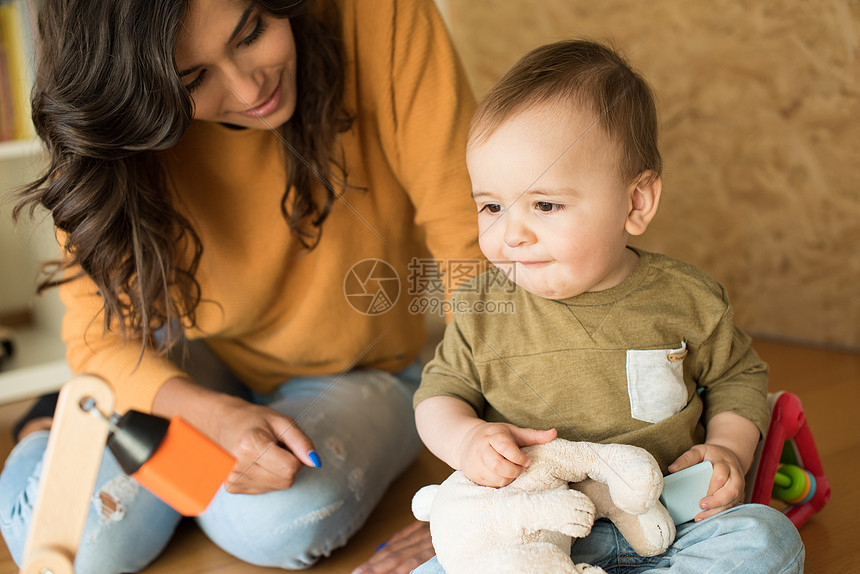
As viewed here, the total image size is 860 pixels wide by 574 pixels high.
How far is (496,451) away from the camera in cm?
71

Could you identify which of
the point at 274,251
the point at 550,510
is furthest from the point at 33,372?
the point at 550,510

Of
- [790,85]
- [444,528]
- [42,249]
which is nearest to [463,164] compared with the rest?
[444,528]

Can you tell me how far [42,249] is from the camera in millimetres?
1745

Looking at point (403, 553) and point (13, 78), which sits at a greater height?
point (13, 78)

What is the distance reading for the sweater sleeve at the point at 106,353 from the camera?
1.00m

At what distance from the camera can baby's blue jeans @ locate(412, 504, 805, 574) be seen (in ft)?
2.24

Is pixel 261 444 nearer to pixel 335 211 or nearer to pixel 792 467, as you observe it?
pixel 335 211

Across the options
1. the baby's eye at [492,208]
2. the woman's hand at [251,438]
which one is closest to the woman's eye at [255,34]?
the baby's eye at [492,208]

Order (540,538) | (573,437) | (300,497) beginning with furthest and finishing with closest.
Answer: (300,497) < (573,437) < (540,538)

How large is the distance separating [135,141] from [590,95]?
48 centimetres

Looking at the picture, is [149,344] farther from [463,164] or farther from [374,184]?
[463,164]

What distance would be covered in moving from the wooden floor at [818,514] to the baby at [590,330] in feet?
0.55

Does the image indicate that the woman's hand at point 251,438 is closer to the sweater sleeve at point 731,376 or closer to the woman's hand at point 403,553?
the woman's hand at point 403,553

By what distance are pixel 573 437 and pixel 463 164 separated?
1.32 ft
